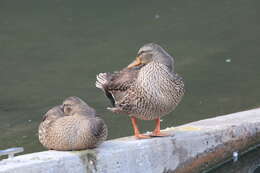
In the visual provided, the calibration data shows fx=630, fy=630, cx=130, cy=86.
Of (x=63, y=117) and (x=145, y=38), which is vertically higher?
(x=145, y=38)

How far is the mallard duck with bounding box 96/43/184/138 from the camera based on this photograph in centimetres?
478

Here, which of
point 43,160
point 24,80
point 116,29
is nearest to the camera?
point 43,160

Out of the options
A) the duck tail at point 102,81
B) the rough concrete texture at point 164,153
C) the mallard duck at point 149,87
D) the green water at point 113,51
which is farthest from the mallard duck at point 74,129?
the green water at point 113,51

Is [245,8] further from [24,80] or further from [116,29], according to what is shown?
[24,80]

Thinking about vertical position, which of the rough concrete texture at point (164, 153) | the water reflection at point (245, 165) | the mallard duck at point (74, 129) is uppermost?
the mallard duck at point (74, 129)

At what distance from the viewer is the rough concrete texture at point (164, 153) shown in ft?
14.4

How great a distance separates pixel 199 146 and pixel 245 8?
5704 millimetres

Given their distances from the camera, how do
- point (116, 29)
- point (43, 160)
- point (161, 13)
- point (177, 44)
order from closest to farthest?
1. point (43, 160)
2. point (177, 44)
3. point (116, 29)
4. point (161, 13)

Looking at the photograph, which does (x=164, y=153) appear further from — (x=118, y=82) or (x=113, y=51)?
(x=113, y=51)

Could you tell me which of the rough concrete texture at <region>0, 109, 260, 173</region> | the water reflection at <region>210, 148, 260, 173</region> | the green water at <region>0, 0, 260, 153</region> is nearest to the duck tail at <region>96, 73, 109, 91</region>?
the rough concrete texture at <region>0, 109, 260, 173</region>

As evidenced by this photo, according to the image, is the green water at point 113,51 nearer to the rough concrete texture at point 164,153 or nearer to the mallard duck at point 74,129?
the rough concrete texture at point 164,153

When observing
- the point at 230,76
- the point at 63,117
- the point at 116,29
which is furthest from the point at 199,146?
the point at 116,29

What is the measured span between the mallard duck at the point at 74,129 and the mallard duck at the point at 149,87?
1.38ft

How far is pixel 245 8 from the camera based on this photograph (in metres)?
10.5
